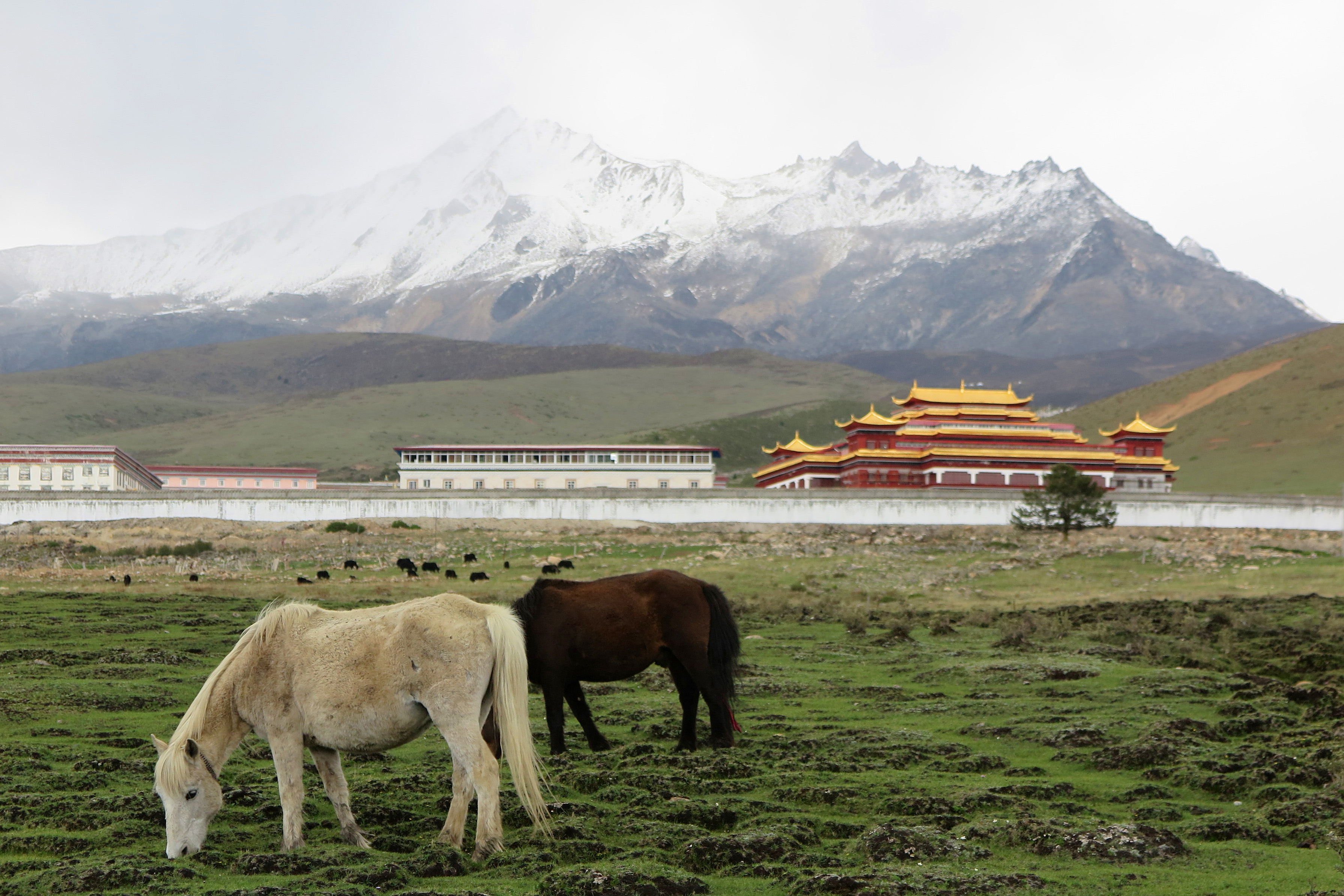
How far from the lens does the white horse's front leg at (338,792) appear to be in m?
11.1

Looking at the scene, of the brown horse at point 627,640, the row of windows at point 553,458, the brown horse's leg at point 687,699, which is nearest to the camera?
the brown horse at point 627,640

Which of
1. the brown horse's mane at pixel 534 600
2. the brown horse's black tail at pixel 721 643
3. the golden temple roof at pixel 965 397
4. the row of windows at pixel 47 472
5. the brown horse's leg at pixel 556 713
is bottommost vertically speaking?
the brown horse's leg at pixel 556 713

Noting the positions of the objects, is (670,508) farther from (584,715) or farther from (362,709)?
(362,709)

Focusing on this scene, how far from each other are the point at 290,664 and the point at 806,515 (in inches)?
2299

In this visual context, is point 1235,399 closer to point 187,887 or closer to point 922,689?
point 922,689

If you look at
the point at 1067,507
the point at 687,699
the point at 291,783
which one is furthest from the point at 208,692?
the point at 1067,507

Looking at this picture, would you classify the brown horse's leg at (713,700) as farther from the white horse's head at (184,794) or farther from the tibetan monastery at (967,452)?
the tibetan monastery at (967,452)

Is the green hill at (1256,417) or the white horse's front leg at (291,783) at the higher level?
the green hill at (1256,417)

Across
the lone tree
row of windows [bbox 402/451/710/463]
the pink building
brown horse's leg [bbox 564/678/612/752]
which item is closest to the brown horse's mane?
brown horse's leg [bbox 564/678/612/752]

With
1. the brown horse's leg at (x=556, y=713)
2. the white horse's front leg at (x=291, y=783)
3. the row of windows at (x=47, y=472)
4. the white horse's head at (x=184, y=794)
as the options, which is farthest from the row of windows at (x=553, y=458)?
the white horse's head at (x=184, y=794)

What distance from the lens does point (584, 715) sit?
15.7m

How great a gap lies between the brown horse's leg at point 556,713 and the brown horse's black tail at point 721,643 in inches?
78.2

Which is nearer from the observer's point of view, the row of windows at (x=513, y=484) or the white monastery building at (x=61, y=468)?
the row of windows at (x=513, y=484)

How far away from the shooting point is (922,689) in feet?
71.5
